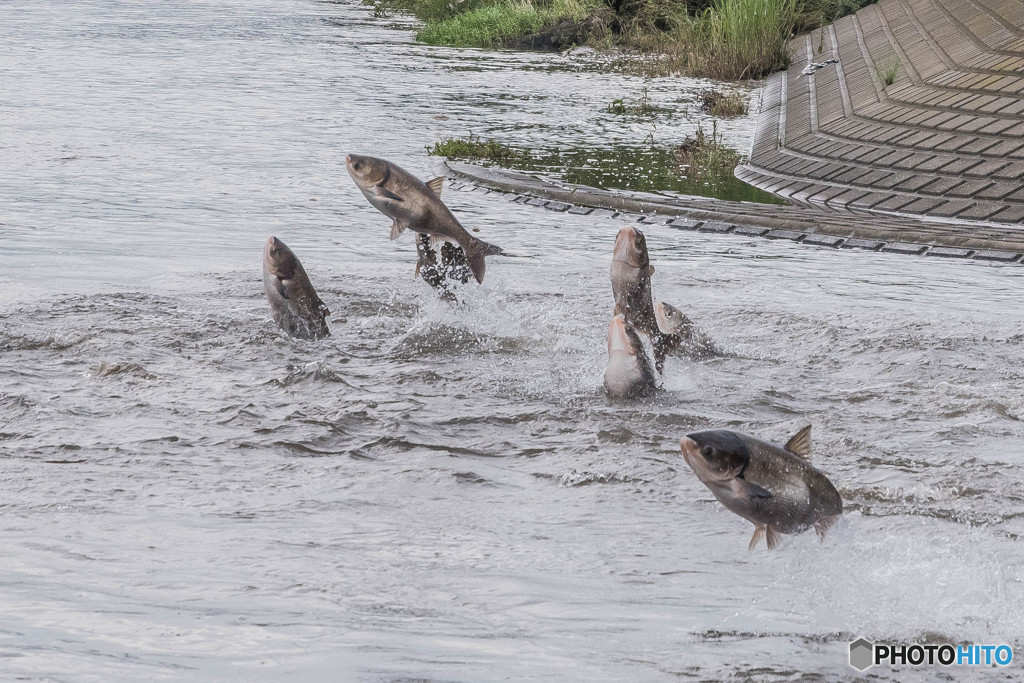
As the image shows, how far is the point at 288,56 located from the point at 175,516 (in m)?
18.7

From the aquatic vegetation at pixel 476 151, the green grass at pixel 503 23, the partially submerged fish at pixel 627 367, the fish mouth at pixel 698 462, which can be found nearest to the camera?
the fish mouth at pixel 698 462

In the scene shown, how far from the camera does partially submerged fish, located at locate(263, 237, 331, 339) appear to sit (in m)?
5.64

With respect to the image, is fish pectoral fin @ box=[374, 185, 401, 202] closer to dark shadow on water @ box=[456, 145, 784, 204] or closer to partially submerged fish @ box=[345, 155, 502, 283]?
partially submerged fish @ box=[345, 155, 502, 283]

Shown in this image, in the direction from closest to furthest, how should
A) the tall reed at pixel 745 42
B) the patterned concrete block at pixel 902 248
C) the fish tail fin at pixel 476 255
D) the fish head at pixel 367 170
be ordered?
the fish head at pixel 367 170
the fish tail fin at pixel 476 255
the patterned concrete block at pixel 902 248
the tall reed at pixel 745 42

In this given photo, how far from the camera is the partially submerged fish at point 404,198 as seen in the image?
18.5 ft

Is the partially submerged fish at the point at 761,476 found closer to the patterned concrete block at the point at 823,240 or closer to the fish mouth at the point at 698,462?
the fish mouth at the point at 698,462

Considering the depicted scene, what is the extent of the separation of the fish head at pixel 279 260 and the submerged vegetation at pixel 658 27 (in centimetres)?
1341

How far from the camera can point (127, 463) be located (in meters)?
4.78

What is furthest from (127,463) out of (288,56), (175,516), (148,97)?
(288,56)

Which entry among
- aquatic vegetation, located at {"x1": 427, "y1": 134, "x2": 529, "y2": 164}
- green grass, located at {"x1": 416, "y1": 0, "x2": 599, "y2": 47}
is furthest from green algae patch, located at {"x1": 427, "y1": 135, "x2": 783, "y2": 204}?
green grass, located at {"x1": 416, "y1": 0, "x2": 599, "y2": 47}

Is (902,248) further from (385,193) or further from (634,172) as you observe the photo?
(385,193)

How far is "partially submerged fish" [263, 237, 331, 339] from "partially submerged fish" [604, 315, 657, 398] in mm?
1329


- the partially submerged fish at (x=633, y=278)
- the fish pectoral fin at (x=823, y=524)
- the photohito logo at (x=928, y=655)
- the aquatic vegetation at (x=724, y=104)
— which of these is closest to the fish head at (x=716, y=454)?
the fish pectoral fin at (x=823, y=524)

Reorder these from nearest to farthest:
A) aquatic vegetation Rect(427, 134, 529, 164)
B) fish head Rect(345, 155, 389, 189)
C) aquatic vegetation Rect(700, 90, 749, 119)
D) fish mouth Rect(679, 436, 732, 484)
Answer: fish mouth Rect(679, 436, 732, 484) → fish head Rect(345, 155, 389, 189) → aquatic vegetation Rect(427, 134, 529, 164) → aquatic vegetation Rect(700, 90, 749, 119)
